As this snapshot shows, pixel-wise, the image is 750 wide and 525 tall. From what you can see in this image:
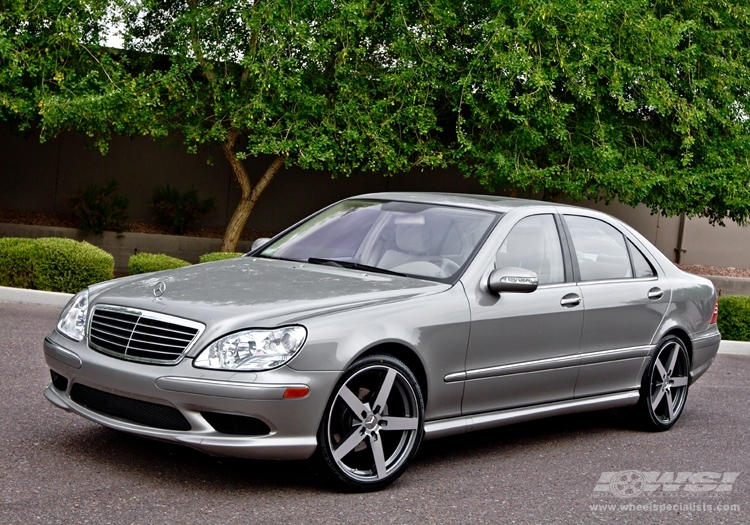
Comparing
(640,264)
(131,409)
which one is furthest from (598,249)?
(131,409)

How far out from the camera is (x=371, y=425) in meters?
5.36

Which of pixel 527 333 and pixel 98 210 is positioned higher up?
pixel 527 333

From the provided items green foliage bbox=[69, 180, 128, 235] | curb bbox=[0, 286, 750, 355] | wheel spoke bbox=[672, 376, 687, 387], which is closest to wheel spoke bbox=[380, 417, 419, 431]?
wheel spoke bbox=[672, 376, 687, 387]

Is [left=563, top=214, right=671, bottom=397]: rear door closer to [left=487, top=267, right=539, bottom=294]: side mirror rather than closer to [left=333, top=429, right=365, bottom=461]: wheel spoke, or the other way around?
[left=487, top=267, right=539, bottom=294]: side mirror

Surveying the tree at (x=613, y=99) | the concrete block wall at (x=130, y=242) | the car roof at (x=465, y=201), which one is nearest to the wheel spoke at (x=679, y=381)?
the car roof at (x=465, y=201)

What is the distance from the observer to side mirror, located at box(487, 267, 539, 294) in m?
6.00

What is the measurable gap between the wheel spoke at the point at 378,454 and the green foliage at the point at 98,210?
55.6 feet

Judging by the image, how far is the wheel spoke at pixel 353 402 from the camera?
522 cm

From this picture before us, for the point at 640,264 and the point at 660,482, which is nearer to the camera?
the point at 660,482

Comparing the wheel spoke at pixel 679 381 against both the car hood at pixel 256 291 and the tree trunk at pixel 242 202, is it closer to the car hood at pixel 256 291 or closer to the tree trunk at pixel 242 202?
the car hood at pixel 256 291

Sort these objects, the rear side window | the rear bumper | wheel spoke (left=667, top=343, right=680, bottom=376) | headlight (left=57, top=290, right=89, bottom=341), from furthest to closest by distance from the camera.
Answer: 1. the rear bumper
2. wheel spoke (left=667, top=343, right=680, bottom=376)
3. the rear side window
4. headlight (left=57, top=290, right=89, bottom=341)

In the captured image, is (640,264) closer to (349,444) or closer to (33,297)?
(349,444)

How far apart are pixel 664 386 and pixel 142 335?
411 centimetres

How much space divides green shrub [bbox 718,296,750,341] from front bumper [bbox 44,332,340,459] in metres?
9.83
